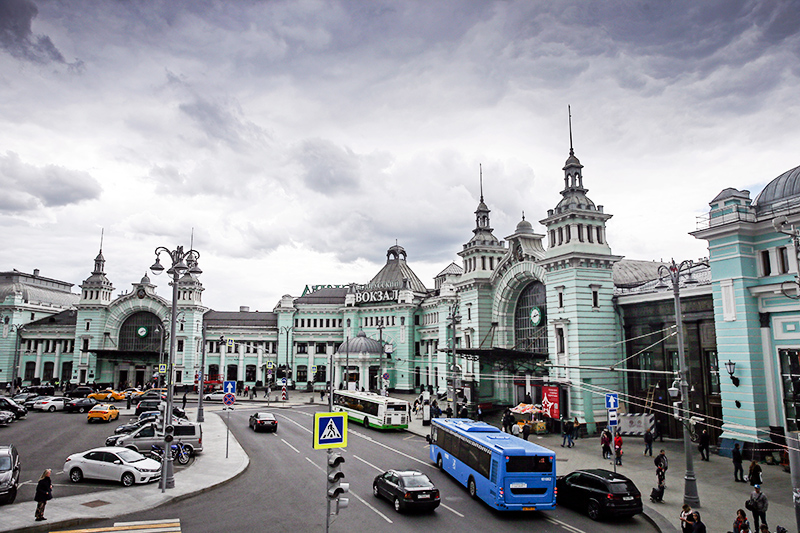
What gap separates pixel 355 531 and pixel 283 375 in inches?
2805

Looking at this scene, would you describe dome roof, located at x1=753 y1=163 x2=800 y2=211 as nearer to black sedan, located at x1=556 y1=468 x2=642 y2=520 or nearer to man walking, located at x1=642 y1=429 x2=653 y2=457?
man walking, located at x1=642 y1=429 x2=653 y2=457

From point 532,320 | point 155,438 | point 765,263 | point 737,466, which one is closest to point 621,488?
point 737,466

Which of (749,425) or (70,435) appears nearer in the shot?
(749,425)

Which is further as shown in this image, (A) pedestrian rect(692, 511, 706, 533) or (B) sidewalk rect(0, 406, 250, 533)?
(B) sidewalk rect(0, 406, 250, 533)

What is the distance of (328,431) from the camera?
47.4 feet

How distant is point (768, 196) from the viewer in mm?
29516

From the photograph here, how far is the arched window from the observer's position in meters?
45.6

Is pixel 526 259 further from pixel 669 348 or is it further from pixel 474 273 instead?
pixel 669 348

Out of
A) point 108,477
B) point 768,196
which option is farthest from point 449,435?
point 768,196

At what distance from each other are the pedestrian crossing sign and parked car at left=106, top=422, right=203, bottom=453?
18.1 meters

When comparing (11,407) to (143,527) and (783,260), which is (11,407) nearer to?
(143,527)

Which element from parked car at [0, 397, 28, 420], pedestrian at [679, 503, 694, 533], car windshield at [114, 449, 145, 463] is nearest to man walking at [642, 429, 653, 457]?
pedestrian at [679, 503, 694, 533]

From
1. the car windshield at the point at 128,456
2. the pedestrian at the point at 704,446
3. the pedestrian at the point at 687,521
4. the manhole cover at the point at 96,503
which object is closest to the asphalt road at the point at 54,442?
the car windshield at the point at 128,456

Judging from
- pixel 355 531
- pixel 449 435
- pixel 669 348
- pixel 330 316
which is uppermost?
pixel 330 316
